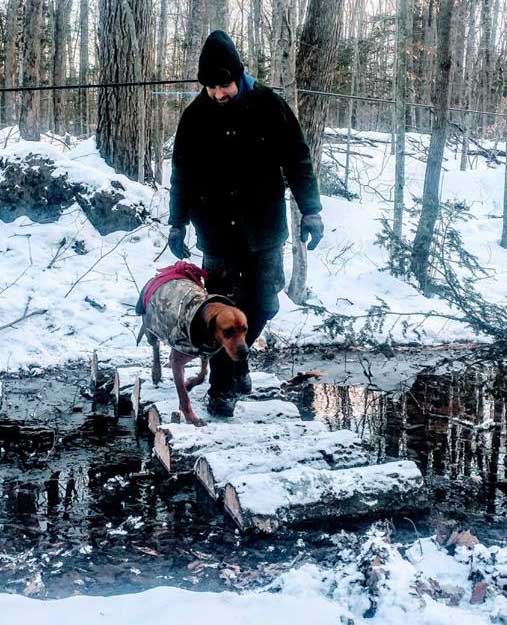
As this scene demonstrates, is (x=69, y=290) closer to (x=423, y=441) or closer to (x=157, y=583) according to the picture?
(x=423, y=441)

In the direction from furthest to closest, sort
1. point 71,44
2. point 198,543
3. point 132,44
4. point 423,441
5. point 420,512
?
point 71,44 → point 132,44 → point 423,441 → point 420,512 → point 198,543

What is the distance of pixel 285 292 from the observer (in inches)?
333

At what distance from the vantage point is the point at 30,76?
15.2 m

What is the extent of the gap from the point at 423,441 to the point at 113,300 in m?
3.79

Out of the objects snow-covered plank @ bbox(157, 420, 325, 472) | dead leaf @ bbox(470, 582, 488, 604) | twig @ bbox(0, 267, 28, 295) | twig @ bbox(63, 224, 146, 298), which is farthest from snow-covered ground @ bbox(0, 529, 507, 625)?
twig @ bbox(63, 224, 146, 298)

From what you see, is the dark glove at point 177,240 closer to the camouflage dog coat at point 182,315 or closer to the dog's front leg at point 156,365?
the camouflage dog coat at point 182,315

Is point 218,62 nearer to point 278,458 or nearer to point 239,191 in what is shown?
point 239,191

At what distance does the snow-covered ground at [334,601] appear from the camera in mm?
2506

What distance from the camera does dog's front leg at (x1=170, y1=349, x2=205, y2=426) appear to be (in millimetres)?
4203

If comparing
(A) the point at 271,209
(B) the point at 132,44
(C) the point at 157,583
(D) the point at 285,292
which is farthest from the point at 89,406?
(B) the point at 132,44

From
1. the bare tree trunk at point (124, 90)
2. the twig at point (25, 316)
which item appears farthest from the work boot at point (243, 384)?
the bare tree trunk at point (124, 90)

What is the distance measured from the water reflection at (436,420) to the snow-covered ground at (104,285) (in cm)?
104

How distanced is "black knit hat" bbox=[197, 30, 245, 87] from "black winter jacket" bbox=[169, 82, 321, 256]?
0.18 metres

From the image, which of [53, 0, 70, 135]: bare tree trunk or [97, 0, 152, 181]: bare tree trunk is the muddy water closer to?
[97, 0, 152, 181]: bare tree trunk
